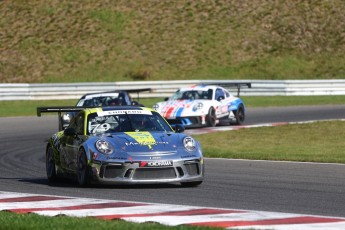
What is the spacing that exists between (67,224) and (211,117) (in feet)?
65.6

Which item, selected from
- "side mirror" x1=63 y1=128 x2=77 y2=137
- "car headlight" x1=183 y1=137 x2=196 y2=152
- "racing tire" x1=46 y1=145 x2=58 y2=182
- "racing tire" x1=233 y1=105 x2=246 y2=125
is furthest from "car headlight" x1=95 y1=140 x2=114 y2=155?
"racing tire" x1=233 y1=105 x2=246 y2=125

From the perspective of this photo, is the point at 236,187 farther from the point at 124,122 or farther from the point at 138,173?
the point at 124,122

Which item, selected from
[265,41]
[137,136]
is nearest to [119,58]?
[265,41]

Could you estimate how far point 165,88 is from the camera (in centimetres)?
4400

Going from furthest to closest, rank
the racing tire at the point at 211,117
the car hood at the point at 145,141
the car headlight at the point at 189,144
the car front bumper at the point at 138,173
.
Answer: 1. the racing tire at the point at 211,117
2. the car headlight at the point at 189,144
3. the car hood at the point at 145,141
4. the car front bumper at the point at 138,173

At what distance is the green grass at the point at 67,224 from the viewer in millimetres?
9844

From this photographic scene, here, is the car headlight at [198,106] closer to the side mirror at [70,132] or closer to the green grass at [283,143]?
the green grass at [283,143]

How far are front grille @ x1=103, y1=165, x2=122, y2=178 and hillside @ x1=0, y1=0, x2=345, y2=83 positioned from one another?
35.0 m

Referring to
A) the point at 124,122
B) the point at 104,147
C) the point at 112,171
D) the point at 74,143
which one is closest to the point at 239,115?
the point at 124,122

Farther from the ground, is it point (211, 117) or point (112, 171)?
point (112, 171)

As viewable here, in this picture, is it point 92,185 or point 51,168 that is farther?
point 51,168

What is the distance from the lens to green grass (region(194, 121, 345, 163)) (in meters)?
20.1

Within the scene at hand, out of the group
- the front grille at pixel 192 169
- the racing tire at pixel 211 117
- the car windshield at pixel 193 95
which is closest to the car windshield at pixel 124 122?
the front grille at pixel 192 169

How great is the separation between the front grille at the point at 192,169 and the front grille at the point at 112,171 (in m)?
0.91
